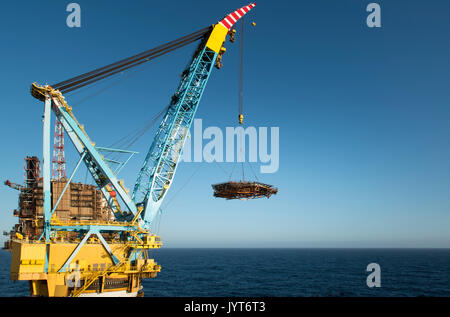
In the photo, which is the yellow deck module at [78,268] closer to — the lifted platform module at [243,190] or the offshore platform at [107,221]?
the offshore platform at [107,221]

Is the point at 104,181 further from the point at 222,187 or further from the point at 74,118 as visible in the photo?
the point at 222,187

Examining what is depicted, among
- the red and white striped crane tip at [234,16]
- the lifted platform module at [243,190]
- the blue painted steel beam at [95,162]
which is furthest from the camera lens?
the red and white striped crane tip at [234,16]

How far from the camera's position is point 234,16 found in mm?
43281

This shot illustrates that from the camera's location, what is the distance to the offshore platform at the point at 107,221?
3125 centimetres

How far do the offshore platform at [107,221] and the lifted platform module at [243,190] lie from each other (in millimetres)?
10846

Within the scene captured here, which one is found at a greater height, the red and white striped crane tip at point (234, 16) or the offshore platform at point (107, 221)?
the red and white striped crane tip at point (234, 16)

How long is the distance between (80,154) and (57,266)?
12.3 m

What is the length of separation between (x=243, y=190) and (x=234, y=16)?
2538cm

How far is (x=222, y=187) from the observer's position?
31.7 metres

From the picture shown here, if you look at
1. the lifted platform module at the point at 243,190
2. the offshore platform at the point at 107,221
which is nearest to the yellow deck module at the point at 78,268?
the offshore platform at the point at 107,221

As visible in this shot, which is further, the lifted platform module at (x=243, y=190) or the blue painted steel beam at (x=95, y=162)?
the blue painted steel beam at (x=95, y=162)

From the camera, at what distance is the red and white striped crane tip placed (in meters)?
42.7

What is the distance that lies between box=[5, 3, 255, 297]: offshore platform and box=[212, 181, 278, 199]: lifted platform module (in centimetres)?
1085

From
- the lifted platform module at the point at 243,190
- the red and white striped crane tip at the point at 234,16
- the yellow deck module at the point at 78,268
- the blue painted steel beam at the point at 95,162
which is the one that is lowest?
the yellow deck module at the point at 78,268
